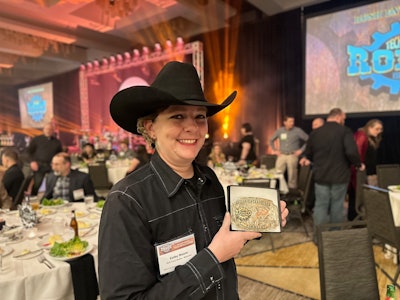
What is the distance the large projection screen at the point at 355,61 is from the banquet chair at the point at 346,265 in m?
4.91

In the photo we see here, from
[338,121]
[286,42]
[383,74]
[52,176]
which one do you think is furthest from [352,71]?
[52,176]

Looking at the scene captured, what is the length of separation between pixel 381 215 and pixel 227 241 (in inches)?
89.7

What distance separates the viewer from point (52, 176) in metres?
3.38

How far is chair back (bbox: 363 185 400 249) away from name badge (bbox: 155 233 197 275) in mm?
2051

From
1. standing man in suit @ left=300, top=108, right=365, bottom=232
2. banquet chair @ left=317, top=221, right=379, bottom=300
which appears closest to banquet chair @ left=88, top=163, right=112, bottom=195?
standing man in suit @ left=300, top=108, right=365, bottom=232

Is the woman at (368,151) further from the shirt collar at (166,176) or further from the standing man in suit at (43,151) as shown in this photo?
the standing man in suit at (43,151)

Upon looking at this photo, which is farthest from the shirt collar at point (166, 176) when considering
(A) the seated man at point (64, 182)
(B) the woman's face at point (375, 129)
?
(B) the woman's face at point (375, 129)

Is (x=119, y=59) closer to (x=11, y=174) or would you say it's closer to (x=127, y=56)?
(x=127, y=56)

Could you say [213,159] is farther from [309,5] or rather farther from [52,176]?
[309,5]

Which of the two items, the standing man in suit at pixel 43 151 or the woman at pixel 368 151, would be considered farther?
the standing man in suit at pixel 43 151

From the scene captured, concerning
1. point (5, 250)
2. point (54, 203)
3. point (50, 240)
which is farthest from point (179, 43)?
point (5, 250)

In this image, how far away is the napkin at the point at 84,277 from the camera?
5.15ft

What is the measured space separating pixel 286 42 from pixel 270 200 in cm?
714

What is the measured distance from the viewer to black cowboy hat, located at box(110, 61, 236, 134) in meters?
0.82
